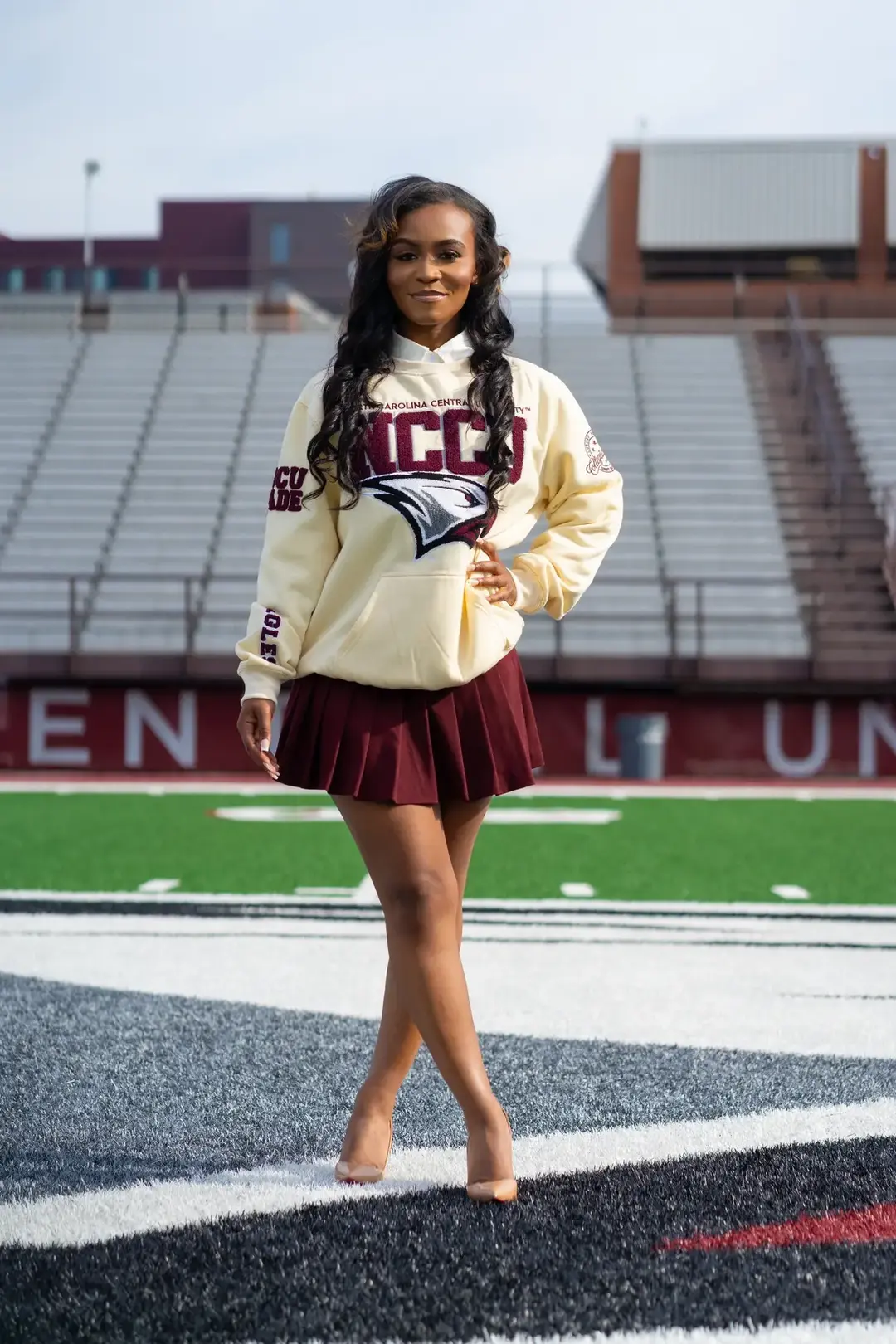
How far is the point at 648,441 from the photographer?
2033 centimetres

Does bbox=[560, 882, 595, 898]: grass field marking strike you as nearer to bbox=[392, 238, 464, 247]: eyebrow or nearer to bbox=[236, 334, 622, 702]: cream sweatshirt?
bbox=[236, 334, 622, 702]: cream sweatshirt

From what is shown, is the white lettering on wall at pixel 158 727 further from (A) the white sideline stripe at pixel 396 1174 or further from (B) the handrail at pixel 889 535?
(A) the white sideline stripe at pixel 396 1174

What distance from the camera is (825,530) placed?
58.9 ft

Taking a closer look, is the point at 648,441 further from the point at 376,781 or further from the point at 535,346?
the point at 376,781

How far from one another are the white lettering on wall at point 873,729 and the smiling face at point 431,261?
1217cm

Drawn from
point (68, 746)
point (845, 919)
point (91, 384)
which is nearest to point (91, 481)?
point (91, 384)

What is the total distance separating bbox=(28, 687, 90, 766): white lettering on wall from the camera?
14.5 metres

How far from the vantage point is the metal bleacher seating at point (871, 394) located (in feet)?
63.4

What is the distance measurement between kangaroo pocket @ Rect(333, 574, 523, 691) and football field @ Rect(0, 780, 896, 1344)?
84 centimetres

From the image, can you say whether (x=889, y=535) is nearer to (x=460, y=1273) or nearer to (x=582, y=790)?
(x=582, y=790)

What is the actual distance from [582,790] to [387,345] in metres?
10.0

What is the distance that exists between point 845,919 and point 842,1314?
4.10m

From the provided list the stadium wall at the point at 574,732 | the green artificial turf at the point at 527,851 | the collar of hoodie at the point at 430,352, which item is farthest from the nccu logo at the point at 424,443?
the stadium wall at the point at 574,732

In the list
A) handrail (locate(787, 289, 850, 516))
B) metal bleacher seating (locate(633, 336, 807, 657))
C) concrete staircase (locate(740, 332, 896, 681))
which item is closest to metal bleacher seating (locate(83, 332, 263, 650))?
metal bleacher seating (locate(633, 336, 807, 657))
